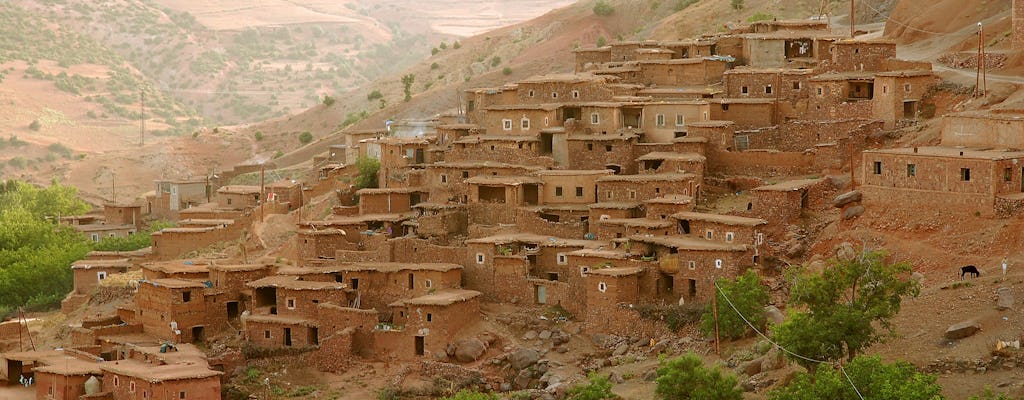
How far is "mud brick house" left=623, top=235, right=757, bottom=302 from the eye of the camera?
34000 mm

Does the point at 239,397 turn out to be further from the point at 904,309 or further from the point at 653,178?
the point at 904,309

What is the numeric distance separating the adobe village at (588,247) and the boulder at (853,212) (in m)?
0.04

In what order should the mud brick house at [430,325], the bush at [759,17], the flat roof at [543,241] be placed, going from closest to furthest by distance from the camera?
the mud brick house at [430,325] → the flat roof at [543,241] → the bush at [759,17]

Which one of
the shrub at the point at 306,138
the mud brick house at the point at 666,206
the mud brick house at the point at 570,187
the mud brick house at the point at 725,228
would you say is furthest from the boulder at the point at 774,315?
the shrub at the point at 306,138

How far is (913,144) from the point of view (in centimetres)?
3681

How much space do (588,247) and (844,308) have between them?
8.16 meters

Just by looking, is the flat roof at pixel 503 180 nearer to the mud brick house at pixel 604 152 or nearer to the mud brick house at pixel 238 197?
the mud brick house at pixel 604 152

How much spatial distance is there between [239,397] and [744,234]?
10.1m

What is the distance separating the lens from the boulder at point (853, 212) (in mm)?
34750

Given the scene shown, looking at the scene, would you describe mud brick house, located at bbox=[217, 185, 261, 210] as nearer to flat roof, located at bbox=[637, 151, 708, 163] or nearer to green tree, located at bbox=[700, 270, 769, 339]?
flat roof, located at bbox=[637, 151, 708, 163]

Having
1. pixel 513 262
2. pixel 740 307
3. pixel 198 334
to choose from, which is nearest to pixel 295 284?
pixel 198 334

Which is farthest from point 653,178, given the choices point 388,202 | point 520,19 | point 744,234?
point 520,19

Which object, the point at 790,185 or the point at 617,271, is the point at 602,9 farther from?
the point at 617,271

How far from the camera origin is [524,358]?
3462 cm
